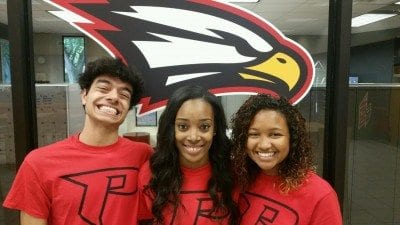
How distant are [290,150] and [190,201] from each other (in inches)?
17.8

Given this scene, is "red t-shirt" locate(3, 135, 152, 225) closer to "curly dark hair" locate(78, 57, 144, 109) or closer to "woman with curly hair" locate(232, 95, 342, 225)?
"curly dark hair" locate(78, 57, 144, 109)

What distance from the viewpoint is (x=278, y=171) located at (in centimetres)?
137

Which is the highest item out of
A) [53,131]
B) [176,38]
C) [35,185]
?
[176,38]

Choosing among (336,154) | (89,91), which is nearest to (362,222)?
(336,154)

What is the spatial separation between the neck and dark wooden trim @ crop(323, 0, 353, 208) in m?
1.10

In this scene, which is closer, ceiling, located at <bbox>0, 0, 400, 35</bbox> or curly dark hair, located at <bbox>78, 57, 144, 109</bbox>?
curly dark hair, located at <bbox>78, 57, 144, 109</bbox>

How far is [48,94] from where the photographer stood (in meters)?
1.72

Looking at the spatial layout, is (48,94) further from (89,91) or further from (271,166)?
(271,166)

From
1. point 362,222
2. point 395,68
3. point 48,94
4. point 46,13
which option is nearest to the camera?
point 46,13

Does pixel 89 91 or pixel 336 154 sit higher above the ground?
pixel 89 91

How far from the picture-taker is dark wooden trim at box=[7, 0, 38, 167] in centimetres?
158

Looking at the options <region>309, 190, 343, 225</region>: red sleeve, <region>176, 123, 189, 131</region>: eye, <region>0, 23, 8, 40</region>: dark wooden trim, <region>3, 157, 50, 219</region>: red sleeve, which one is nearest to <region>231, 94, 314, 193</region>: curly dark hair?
<region>309, 190, 343, 225</region>: red sleeve

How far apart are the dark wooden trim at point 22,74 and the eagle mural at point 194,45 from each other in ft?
0.56

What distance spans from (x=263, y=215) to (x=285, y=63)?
0.76 meters
